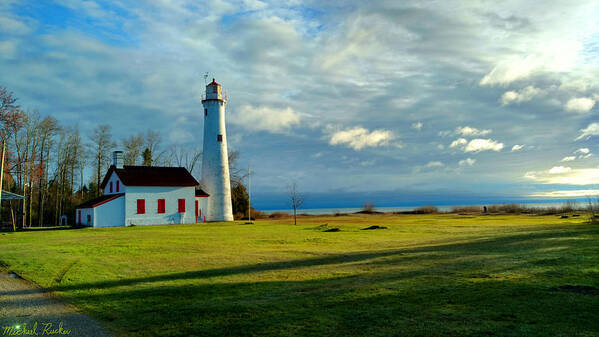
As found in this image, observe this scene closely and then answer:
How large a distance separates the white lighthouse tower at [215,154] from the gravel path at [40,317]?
116 ft

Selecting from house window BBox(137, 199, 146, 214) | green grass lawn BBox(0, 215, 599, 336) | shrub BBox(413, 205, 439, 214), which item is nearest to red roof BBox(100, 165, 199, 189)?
house window BBox(137, 199, 146, 214)

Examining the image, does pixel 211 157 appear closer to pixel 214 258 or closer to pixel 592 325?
pixel 214 258

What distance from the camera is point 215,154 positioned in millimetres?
44406

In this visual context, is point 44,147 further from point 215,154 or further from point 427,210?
point 427,210

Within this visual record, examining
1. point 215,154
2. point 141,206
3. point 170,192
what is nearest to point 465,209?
point 215,154

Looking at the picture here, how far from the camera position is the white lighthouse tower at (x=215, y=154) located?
4438 centimetres

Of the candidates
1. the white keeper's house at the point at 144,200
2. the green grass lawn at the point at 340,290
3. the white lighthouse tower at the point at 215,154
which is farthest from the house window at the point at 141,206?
the green grass lawn at the point at 340,290

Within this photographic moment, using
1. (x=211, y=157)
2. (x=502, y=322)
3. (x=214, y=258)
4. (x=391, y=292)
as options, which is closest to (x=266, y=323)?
(x=391, y=292)

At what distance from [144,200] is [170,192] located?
2.65 meters

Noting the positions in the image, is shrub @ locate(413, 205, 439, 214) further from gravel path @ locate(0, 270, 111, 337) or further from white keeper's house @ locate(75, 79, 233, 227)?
gravel path @ locate(0, 270, 111, 337)

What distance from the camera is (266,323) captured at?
6301mm

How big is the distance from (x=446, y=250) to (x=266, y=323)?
10222 millimetres

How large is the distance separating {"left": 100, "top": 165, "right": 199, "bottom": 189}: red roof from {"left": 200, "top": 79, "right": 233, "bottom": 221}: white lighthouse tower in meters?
2.60

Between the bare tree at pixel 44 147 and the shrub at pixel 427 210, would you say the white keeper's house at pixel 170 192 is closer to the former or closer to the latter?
the bare tree at pixel 44 147
